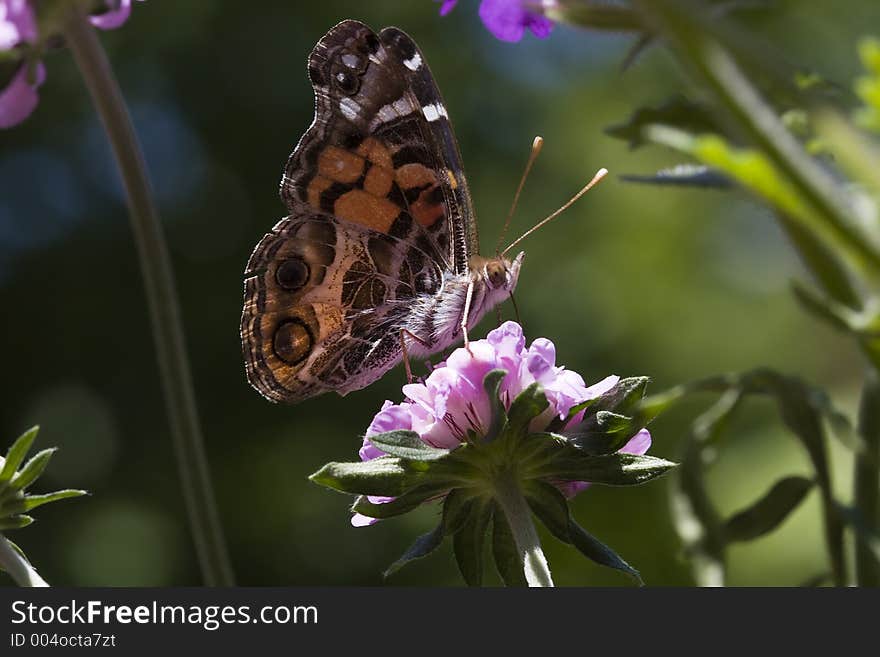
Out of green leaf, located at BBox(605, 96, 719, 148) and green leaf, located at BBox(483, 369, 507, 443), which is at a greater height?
green leaf, located at BBox(483, 369, 507, 443)

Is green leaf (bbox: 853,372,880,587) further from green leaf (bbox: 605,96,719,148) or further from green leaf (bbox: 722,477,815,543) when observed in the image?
green leaf (bbox: 605,96,719,148)

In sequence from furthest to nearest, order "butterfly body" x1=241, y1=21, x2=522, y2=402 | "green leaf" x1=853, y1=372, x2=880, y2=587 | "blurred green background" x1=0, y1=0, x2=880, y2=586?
"blurred green background" x1=0, y1=0, x2=880, y2=586 < "butterfly body" x1=241, y1=21, x2=522, y2=402 < "green leaf" x1=853, y1=372, x2=880, y2=587

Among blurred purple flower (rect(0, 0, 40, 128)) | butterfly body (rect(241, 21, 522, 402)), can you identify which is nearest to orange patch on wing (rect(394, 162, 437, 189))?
butterfly body (rect(241, 21, 522, 402))

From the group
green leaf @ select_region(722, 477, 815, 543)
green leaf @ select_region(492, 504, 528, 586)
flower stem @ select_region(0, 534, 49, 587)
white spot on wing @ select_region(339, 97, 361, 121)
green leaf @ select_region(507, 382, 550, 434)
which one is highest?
white spot on wing @ select_region(339, 97, 361, 121)

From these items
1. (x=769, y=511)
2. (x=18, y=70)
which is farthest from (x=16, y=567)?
(x=769, y=511)

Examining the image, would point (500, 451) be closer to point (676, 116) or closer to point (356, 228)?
point (676, 116)

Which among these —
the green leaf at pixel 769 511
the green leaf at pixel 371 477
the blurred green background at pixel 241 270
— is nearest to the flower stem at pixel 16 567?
the green leaf at pixel 371 477

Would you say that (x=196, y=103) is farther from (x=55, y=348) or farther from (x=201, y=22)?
(x=55, y=348)
